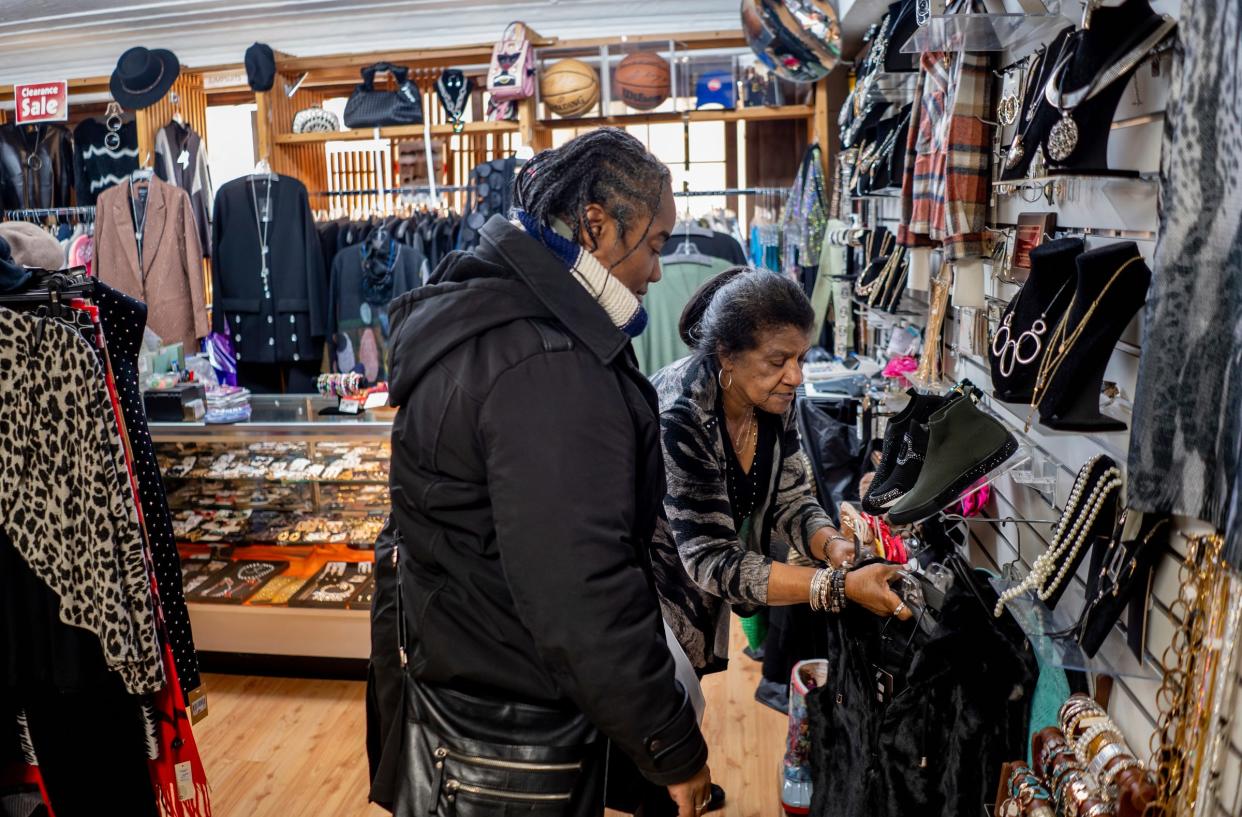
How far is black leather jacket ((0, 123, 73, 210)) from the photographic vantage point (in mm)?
5988

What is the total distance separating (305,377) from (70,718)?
345 cm

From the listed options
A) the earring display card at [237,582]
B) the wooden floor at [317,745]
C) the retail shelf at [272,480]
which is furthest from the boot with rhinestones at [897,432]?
the earring display card at [237,582]

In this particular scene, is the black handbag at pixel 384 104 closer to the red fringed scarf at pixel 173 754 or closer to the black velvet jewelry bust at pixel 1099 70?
the red fringed scarf at pixel 173 754

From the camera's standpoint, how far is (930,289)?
287cm

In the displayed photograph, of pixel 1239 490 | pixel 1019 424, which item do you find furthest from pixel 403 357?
pixel 1019 424

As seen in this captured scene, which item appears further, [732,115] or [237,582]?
[732,115]

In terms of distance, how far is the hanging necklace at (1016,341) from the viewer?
1.69m

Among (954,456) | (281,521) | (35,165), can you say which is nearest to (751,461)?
(954,456)

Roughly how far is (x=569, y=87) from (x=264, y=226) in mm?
1843

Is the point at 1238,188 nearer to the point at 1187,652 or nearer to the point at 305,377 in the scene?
the point at 1187,652

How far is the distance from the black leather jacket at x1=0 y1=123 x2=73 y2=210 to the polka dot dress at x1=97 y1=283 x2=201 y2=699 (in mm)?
4371

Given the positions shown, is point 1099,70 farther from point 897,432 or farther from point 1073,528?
point 897,432

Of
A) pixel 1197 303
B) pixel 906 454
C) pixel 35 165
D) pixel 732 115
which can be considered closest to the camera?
pixel 1197 303

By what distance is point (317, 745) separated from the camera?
10.8 feet
